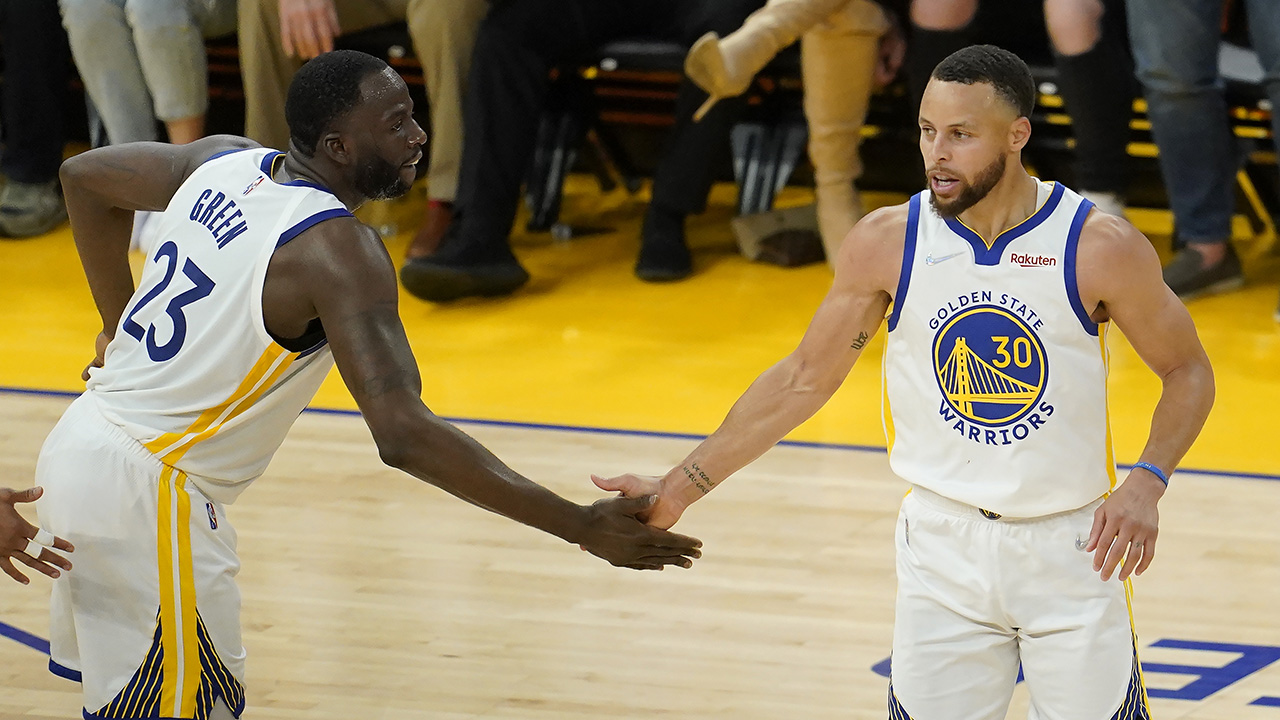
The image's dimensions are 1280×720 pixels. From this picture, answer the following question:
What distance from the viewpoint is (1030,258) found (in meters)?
2.65

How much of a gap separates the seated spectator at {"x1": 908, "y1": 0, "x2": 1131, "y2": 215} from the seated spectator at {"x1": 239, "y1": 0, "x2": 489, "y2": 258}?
6.09 feet

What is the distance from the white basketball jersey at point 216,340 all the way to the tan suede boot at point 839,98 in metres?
3.92

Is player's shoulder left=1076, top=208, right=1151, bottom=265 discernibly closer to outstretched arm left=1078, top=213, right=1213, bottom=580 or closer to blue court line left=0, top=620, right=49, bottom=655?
outstretched arm left=1078, top=213, right=1213, bottom=580

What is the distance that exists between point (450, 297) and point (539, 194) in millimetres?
1110

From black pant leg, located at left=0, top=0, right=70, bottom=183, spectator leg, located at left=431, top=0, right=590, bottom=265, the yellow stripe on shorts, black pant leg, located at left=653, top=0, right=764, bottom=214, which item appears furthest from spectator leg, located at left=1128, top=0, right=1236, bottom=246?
black pant leg, located at left=0, top=0, right=70, bottom=183

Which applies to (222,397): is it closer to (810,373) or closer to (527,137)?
(810,373)

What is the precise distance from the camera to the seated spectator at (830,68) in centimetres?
614

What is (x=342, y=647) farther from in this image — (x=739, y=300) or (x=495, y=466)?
(x=739, y=300)

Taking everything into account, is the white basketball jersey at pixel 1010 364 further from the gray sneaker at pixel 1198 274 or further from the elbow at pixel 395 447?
the gray sneaker at pixel 1198 274

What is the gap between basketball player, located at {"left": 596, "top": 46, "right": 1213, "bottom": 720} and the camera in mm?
2631

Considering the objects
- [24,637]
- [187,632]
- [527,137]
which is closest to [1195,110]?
[527,137]

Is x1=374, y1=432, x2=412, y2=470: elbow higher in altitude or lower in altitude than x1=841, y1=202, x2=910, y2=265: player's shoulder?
lower

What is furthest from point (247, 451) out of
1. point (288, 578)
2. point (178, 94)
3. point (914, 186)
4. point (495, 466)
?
point (914, 186)

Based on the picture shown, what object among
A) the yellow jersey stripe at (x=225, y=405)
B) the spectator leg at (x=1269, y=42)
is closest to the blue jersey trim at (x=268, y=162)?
the yellow jersey stripe at (x=225, y=405)
